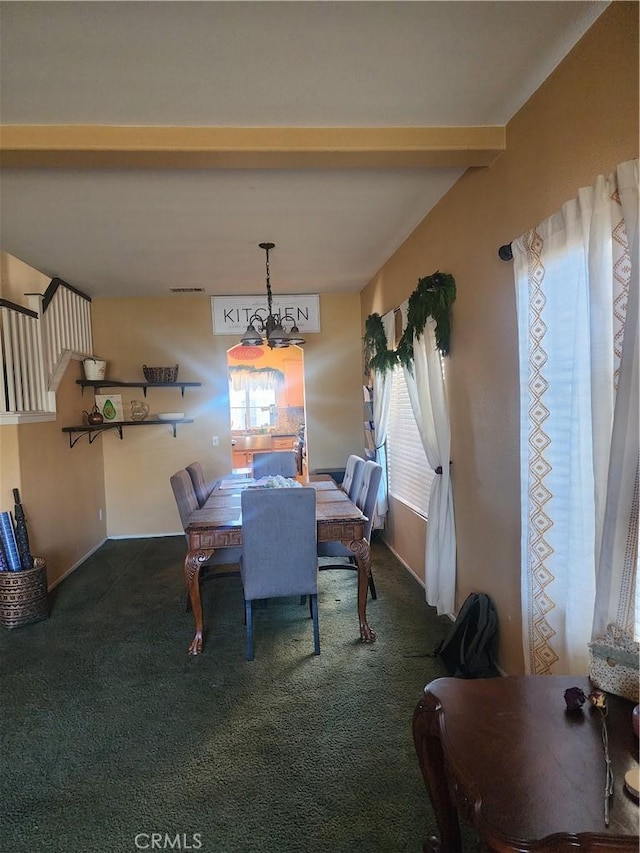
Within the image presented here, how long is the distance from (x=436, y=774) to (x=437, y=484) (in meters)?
1.85

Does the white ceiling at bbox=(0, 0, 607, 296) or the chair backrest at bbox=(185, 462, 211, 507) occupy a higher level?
the white ceiling at bbox=(0, 0, 607, 296)

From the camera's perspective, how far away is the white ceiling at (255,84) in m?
1.49

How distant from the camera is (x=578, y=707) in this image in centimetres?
117

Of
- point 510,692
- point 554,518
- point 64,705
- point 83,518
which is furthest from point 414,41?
point 83,518

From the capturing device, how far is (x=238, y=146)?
2.08 m

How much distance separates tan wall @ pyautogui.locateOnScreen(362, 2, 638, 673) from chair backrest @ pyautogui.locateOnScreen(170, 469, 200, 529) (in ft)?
5.99

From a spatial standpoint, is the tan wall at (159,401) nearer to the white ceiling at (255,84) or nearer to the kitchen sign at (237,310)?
the kitchen sign at (237,310)

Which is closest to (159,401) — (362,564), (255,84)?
(362,564)

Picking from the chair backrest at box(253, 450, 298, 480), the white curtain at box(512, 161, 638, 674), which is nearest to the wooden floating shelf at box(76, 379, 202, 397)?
the chair backrest at box(253, 450, 298, 480)

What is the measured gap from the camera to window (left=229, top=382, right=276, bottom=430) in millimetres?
8867

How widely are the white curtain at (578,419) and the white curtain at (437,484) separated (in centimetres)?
90

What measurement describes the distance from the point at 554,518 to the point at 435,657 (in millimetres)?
1242

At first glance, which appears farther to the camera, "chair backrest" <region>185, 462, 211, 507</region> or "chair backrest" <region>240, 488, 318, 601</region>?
"chair backrest" <region>185, 462, 211, 507</region>

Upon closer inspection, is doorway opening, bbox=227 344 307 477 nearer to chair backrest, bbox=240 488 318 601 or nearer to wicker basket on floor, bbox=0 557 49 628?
wicker basket on floor, bbox=0 557 49 628
